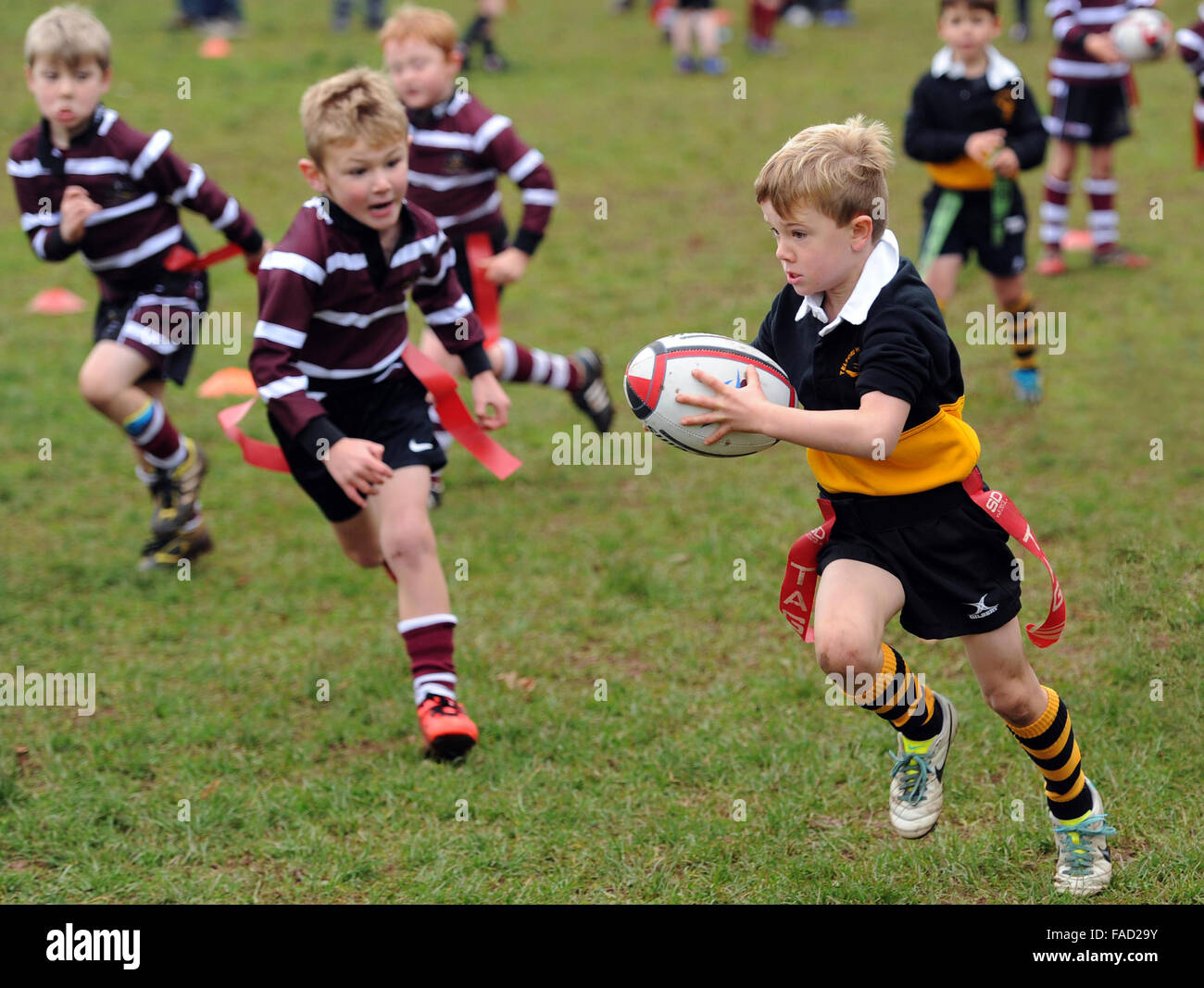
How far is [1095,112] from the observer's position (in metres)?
9.25

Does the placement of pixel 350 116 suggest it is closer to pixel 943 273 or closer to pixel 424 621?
pixel 424 621

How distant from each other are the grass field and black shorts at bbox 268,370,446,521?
75 cm

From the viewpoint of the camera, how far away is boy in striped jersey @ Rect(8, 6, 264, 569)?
5.28m

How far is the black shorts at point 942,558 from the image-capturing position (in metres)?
3.21

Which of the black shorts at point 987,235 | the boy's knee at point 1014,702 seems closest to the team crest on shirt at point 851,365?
the boy's knee at point 1014,702

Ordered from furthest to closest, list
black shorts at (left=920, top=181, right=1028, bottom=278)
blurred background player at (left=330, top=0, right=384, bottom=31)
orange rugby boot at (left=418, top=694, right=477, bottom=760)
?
blurred background player at (left=330, top=0, right=384, bottom=31), black shorts at (left=920, top=181, right=1028, bottom=278), orange rugby boot at (left=418, top=694, right=477, bottom=760)

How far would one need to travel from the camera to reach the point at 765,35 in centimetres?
1731

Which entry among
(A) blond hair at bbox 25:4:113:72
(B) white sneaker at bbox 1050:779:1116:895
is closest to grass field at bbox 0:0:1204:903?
(B) white sneaker at bbox 1050:779:1116:895

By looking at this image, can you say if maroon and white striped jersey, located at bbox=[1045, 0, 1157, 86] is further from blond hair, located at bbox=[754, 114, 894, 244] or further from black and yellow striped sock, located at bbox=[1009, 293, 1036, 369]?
blond hair, located at bbox=[754, 114, 894, 244]

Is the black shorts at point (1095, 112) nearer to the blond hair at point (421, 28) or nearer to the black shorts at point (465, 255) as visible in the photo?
the black shorts at point (465, 255)

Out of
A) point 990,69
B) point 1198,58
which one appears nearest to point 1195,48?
point 1198,58

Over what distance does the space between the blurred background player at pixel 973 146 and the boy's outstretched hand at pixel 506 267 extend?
2.09m

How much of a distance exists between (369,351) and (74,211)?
154 cm

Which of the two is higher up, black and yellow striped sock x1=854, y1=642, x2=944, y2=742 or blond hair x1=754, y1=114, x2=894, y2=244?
blond hair x1=754, y1=114, x2=894, y2=244
